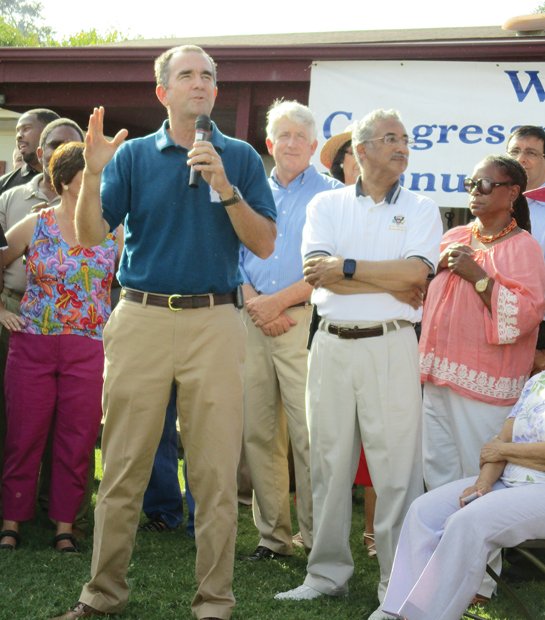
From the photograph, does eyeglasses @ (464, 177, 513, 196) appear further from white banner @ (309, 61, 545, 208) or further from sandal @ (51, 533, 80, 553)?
white banner @ (309, 61, 545, 208)

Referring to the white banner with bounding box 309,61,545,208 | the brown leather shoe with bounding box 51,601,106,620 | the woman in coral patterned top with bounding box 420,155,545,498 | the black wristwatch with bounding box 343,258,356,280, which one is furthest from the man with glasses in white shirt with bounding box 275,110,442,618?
the white banner with bounding box 309,61,545,208

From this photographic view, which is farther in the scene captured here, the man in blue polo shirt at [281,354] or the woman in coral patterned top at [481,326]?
the man in blue polo shirt at [281,354]

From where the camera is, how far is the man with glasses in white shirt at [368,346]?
182 inches

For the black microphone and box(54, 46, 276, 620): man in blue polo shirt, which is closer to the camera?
the black microphone

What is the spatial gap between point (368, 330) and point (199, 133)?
1.26 metres

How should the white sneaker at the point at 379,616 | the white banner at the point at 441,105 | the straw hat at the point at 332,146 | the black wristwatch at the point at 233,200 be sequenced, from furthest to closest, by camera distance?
the white banner at the point at 441,105 → the straw hat at the point at 332,146 → the white sneaker at the point at 379,616 → the black wristwatch at the point at 233,200

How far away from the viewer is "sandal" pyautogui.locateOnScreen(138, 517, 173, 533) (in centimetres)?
595

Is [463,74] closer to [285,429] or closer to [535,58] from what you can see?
[535,58]

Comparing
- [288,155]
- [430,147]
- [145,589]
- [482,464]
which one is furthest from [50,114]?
[482,464]

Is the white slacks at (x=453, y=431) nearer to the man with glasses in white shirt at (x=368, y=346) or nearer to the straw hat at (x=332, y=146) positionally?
the man with glasses in white shirt at (x=368, y=346)

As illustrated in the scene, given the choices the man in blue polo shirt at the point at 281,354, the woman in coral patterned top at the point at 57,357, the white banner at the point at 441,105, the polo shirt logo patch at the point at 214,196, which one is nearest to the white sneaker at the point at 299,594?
the man in blue polo shirt at the point at 281,354

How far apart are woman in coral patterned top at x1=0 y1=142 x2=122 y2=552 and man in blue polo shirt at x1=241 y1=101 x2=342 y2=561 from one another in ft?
2.80

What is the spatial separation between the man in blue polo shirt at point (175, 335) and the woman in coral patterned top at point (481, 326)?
45.1 inches

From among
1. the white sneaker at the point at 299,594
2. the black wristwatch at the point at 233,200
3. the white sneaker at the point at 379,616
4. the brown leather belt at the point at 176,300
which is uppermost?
the black wristwatch at the point at 233,200
